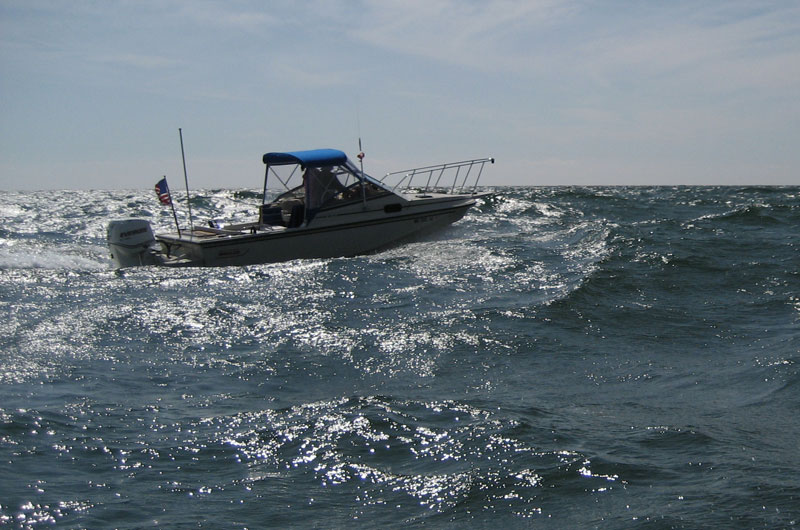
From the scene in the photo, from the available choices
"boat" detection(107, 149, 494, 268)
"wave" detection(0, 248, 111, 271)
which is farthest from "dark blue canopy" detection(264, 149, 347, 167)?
"wave" detection(0, 248, 111, 271)

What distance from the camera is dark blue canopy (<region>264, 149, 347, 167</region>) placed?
17.5m

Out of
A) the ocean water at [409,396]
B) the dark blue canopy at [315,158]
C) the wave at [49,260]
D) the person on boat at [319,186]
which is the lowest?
the ocean water at [409,396]

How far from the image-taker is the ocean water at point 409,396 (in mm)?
4934

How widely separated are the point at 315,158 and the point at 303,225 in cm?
150

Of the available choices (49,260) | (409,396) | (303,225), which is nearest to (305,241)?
(303,225)

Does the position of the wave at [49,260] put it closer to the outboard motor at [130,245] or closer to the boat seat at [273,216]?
the outboard motor at [130,245]

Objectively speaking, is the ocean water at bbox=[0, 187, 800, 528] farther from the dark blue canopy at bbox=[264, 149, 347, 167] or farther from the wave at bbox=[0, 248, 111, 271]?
the dark blue canopy at bbox=[264, 149, 347, 167]

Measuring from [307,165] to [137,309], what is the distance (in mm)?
6790

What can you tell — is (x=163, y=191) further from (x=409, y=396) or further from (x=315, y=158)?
(x=409, y=396)

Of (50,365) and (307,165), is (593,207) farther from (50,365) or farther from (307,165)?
(50,365)

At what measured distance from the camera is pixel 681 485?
504 centimetres

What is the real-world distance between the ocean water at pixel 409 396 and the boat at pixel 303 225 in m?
1.52

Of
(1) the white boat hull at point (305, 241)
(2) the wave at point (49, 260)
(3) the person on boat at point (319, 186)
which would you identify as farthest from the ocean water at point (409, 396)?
(3) the person on boat at point (319, 186)

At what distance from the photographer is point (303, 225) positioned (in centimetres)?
1725
